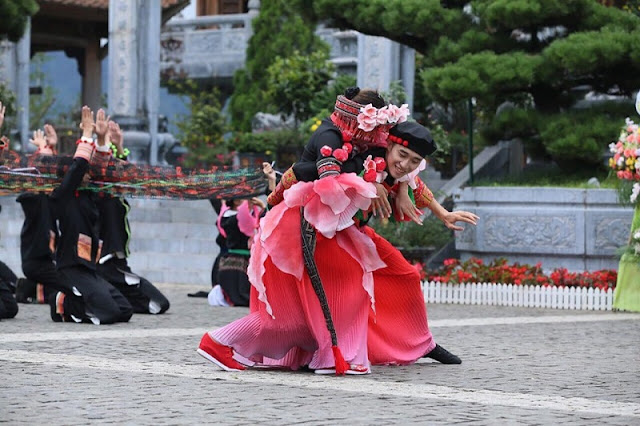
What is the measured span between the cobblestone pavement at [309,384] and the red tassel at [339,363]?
0.10m

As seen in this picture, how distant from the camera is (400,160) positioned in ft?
28.9

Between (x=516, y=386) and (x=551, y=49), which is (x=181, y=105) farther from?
(x=516, y=386)

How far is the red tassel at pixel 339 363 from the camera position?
28.1ft

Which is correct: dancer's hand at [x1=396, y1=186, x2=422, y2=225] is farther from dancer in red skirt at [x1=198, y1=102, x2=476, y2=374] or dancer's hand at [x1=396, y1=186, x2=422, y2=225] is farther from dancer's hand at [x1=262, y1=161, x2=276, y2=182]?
dancer's hand at [x1=262, y1=161, x2=276, y2=182]

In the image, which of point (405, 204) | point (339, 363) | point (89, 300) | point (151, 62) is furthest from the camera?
point (151, 62)

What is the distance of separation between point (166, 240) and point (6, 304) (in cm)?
714

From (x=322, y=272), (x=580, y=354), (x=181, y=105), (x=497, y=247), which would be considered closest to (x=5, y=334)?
(x=322, y=272)

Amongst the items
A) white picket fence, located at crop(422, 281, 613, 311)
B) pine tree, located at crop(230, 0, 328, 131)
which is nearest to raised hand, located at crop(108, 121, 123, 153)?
white picket fence, located at crop(422, 281, 613, 311)

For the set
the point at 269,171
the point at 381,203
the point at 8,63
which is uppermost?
the point at 8,63

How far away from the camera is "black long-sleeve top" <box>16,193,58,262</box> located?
47.2 ft

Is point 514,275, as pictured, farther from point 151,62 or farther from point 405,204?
point 151,62

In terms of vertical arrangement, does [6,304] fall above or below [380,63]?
below

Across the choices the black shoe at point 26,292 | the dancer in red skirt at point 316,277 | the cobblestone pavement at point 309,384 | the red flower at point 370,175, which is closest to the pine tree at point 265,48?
the black shoe at point 26,292

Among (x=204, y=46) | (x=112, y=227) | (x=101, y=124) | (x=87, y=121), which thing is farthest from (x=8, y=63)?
(x=87, y=121)
